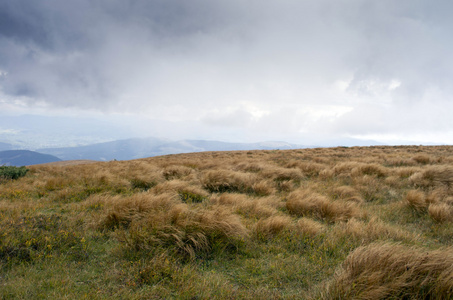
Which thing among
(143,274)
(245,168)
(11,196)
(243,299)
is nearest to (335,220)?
(243,299)

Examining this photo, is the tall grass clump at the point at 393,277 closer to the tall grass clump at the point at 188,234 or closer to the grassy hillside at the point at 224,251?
the grassy hillside at the point at 224,251

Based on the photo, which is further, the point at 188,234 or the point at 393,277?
the point at 188,234

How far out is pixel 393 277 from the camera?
2119 millimetres

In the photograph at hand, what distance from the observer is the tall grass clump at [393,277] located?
77.1 inches

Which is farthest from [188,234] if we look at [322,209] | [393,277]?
[322,209]

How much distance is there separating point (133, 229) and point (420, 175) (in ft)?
29.9

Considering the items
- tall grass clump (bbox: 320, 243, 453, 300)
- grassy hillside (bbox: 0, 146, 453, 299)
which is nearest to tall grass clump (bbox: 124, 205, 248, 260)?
grassy hillside (bbox: 0, 146, 453, 299)

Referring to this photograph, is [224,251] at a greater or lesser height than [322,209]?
lesser

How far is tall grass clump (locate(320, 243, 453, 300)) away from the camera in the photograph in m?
1.96

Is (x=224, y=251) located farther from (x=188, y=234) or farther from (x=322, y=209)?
(x=322, y=209)

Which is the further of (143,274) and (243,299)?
(143,274)

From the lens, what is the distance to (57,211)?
14.9 feet

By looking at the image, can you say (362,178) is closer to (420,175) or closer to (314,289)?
(420,175)

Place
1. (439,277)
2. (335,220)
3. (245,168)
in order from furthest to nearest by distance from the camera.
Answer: (245,168)
(335,220)
(439,277)
